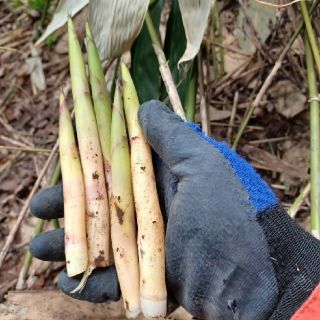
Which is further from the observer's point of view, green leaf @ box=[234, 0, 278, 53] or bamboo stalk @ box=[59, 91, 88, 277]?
green leaf @ box=[234, 0, 278, 53]

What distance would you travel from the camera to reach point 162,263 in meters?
0.82

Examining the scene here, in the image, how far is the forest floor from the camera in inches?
53.1

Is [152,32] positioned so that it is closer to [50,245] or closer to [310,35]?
[310,35]

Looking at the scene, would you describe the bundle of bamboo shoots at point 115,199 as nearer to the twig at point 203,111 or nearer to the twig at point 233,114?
the twig at point 203,111

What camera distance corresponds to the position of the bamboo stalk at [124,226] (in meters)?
0.83

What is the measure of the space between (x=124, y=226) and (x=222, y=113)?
69 cm

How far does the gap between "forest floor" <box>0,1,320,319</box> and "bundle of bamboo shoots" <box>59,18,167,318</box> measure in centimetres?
39

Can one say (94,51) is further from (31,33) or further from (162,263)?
(31,33)

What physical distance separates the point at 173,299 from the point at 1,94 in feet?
3.03

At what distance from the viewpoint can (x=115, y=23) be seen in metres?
0.96

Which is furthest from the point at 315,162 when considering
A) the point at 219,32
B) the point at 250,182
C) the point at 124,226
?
the point at 219,32

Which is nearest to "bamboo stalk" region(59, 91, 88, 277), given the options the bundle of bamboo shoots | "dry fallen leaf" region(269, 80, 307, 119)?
the bundle of bamboo shoots

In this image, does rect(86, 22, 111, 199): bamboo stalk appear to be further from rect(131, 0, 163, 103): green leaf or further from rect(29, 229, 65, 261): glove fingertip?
rect(131, 0, 163, 103): green leaf

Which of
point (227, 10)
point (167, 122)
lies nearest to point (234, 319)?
point (167, 122)
